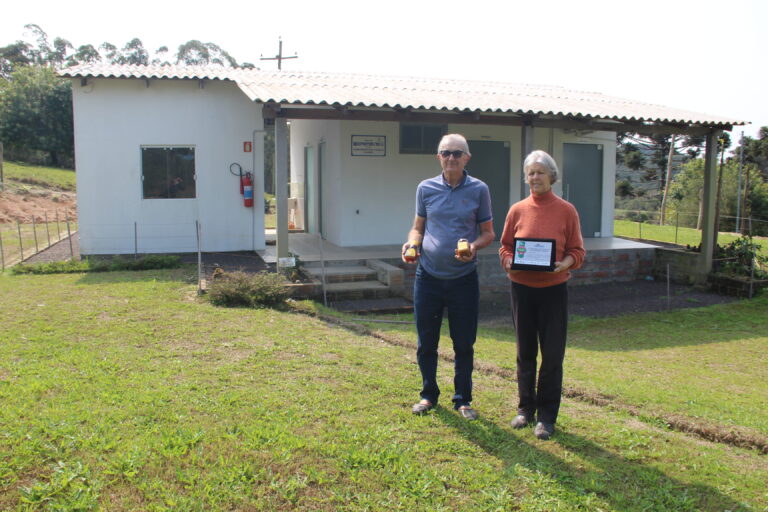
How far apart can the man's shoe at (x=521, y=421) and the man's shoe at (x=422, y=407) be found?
561 millimetres

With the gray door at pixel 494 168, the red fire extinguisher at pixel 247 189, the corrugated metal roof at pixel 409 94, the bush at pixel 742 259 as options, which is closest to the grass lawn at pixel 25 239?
the corrugated metal roof at pixel 409 94

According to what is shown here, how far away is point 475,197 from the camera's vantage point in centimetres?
413

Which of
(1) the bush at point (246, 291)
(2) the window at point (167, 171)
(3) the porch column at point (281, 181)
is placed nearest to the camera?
(1) the bush at point (246, 291)

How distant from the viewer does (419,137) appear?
12648 millimetres

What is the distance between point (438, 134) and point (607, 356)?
6.84 meters

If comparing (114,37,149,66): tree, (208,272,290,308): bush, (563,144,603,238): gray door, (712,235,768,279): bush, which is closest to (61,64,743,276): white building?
(712,235,768,279): bush

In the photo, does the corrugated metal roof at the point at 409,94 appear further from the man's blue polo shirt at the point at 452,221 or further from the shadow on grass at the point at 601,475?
the shadow on grass at the point at 601,475

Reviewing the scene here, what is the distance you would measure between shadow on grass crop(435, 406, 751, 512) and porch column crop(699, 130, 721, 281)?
917 cm

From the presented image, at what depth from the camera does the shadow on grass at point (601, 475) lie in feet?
10.7

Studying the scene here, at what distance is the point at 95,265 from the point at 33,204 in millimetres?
13750

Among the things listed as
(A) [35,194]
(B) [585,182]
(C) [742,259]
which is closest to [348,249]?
(B) [585,182]

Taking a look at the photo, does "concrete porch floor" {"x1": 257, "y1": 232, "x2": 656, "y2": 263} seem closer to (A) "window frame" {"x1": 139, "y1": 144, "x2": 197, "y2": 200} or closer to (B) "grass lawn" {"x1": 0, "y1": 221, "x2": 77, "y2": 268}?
(A) "window frame" {"x1": 139, "y1": 144, "x2": 197, "y2": 200}

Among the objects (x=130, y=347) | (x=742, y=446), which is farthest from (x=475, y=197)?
(x=130, y=347)

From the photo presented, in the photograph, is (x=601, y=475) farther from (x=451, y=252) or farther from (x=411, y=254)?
(x=411, y=254)
